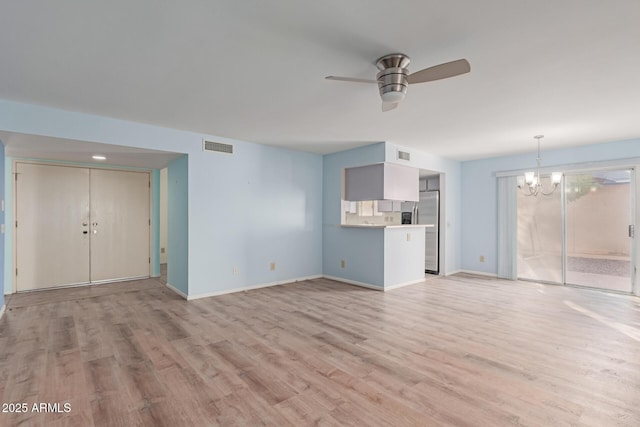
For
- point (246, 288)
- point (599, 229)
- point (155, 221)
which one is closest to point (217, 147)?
point (246, 288)

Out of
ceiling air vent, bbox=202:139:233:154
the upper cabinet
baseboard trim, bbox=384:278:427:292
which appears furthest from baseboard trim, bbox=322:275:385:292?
ceiling air vent, bbox=202:139:233:154

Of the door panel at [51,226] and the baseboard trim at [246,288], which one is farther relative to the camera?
the door panel at [51,226]

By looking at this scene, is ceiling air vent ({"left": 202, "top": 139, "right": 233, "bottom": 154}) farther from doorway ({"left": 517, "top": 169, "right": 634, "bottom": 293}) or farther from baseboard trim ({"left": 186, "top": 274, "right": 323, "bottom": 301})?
doorway ({"left": 517, "top": 169, "right": 634, "bottom": 293})

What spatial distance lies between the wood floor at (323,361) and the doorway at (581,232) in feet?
2.83

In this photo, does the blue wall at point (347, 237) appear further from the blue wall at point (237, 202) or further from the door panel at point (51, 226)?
the door panel at point (51, 226)

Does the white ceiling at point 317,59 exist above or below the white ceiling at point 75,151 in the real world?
above

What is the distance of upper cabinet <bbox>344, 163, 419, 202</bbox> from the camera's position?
17.5 feet

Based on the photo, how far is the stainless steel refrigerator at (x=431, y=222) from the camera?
6.62 metres

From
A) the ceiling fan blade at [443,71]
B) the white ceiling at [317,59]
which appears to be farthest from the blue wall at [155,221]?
the ceiling fan blade at [443,71]

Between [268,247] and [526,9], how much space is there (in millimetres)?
4551

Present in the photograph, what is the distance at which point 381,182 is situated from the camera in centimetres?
533

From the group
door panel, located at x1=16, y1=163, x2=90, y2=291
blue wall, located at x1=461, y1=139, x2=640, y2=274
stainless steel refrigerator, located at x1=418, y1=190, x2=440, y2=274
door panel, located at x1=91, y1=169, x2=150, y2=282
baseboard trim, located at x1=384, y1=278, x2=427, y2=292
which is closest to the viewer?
door panel, located at x1=16, y1=163, x2=90, y2=291

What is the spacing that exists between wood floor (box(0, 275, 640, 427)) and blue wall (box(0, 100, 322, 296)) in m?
0.76

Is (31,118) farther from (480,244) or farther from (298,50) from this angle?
(480,244)
